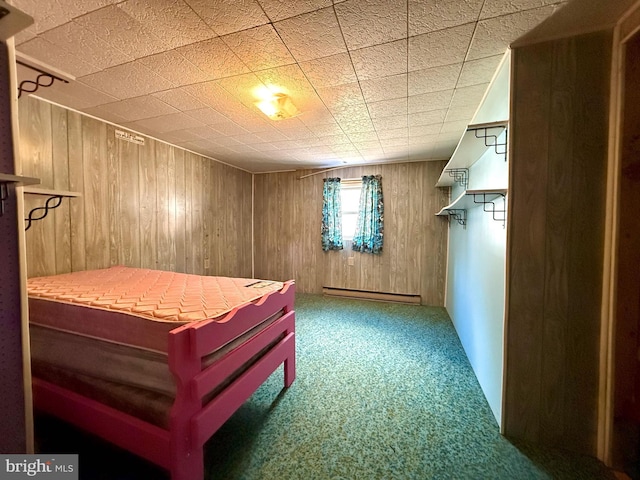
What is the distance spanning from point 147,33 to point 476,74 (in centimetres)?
196

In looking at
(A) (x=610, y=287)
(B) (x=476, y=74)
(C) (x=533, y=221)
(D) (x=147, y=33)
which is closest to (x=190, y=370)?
(D) (x=147, y=33)

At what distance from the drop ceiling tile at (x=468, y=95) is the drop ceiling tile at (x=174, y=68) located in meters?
1.82

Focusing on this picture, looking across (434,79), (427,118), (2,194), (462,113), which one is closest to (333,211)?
(427,118)

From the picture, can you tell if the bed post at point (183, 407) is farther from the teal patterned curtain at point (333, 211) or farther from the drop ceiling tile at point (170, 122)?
the teal patterned curtain at point (333, 211)

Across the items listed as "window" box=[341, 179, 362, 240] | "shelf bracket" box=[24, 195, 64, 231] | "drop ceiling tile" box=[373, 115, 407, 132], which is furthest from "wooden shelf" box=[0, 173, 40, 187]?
"window" box=[341, 179, 362, 240]

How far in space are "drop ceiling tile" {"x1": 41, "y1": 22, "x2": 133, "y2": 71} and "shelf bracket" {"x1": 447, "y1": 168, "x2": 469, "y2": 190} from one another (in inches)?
113

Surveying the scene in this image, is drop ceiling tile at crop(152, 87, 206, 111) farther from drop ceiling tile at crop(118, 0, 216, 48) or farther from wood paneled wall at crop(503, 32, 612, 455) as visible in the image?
wood paneled wall at crop(503, 32, 612, 455)

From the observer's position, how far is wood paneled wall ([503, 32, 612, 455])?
1205mm

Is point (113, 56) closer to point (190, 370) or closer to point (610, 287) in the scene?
point (190, 370)

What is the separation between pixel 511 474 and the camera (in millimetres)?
1156

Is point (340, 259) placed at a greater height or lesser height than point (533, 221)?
lesser

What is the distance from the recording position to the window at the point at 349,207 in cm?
406

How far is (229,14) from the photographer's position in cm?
116

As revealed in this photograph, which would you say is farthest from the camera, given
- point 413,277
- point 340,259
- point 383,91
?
point 340,259
